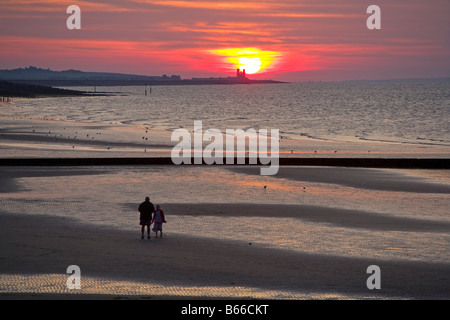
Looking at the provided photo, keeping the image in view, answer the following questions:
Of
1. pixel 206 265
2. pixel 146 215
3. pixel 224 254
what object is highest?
pixel 146 215

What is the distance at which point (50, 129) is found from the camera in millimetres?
72500

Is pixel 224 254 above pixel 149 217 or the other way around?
the other way around

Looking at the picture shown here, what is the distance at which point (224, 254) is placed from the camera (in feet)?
61.5

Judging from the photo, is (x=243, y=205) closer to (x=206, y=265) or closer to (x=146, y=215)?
(x=146, y=215)

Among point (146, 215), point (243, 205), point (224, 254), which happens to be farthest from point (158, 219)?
point (243, 205)

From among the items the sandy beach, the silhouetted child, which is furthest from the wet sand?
the silhouetted child

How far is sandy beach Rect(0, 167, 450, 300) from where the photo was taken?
1509 cm

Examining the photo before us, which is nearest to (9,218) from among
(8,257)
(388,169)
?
(8,257)

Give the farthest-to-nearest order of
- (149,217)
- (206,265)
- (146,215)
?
(149,217)
(146,215)
(206,265)

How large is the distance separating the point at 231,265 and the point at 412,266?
502cm

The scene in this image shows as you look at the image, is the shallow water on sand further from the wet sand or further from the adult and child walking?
the wet sand

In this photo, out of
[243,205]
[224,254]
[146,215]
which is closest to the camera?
[224,254]
